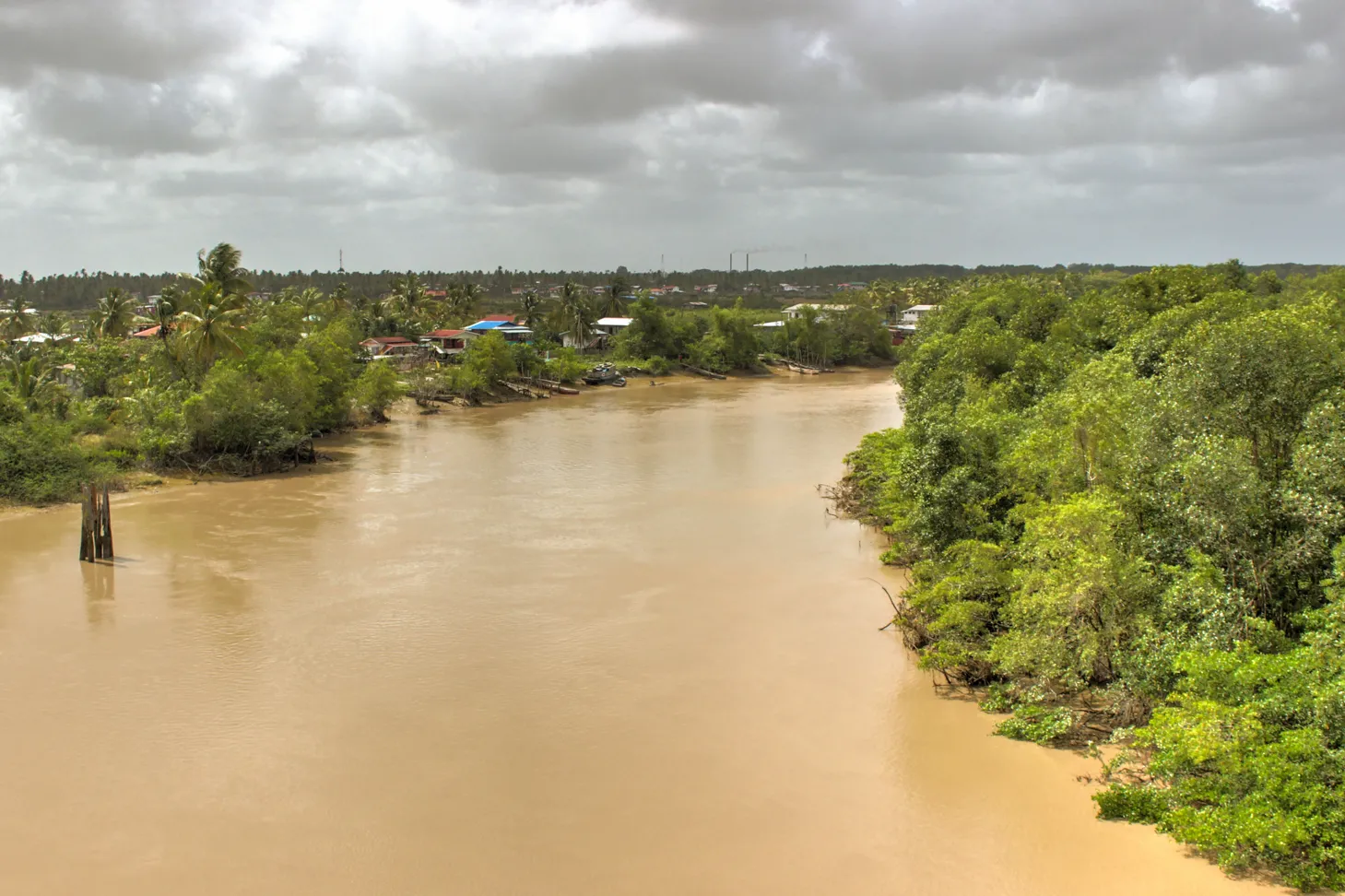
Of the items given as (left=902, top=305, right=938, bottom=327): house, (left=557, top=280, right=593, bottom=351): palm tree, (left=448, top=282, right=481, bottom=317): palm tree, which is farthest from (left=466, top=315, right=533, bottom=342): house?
(left=902, top=305, right=938, bottom=327): house

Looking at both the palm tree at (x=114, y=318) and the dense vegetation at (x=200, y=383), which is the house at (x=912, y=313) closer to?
the dense vegetation at (x=200, y=383)

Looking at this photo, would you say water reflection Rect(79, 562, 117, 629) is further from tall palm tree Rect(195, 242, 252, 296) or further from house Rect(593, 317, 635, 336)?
house Rect(593, 317, 635, 336)

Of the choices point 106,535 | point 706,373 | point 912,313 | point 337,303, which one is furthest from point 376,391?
point 912,313

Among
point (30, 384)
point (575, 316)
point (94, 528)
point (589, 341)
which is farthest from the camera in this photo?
point (589, 341)

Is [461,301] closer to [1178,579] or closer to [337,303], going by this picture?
[337,303]

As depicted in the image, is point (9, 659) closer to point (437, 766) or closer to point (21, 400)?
point (437, 766)

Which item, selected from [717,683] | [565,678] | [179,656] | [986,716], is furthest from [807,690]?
[179,656]
